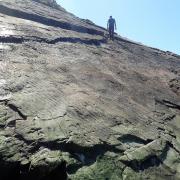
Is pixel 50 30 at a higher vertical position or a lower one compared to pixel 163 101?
higher

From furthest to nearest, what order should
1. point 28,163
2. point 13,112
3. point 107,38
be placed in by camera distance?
1. point 107,38
2. point 13,112
3. point 28,163

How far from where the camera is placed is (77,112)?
12742 mm

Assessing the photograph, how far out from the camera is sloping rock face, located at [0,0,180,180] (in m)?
10.4

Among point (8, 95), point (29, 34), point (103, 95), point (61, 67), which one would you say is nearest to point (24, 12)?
point (29, 34)

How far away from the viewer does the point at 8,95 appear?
1230 cm

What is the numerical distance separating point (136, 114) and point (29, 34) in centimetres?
771

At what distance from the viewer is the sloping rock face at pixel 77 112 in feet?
34.1

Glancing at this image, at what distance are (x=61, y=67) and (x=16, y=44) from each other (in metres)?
2.56

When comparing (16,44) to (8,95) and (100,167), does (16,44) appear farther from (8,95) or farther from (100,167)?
(100,167)

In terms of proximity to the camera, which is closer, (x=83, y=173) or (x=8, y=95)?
(x=83, y=173)

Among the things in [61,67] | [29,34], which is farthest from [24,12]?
[61,67]

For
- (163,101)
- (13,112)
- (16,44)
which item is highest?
(16,44)

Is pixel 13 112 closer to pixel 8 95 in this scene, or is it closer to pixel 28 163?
pixel 8 95

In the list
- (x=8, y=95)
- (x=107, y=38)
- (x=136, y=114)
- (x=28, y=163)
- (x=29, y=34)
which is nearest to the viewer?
(x=28, y=163)
